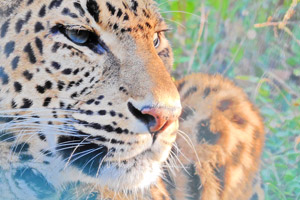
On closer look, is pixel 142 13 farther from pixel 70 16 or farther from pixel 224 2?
pixel 224 2

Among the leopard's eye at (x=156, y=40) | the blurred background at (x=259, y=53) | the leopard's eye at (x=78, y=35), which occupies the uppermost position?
the leopard's eye at (x=78, y=35)

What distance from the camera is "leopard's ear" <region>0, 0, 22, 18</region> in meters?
1.64

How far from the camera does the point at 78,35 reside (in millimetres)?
1660

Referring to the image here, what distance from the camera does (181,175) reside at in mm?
2111

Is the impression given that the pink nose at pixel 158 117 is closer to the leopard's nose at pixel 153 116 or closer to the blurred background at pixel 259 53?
the leopard's nose at pixel 153 116

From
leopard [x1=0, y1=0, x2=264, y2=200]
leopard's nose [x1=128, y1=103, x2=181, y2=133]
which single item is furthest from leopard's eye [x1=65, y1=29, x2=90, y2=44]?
leopard's nose [x1=128, y1=103, x2=181, y2=133]

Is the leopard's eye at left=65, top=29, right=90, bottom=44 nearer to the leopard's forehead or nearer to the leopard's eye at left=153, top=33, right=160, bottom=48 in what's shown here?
the leopard's forehead

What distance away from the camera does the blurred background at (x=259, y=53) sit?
8.36ft

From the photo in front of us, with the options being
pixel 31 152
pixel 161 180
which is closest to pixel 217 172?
pixel 161 180

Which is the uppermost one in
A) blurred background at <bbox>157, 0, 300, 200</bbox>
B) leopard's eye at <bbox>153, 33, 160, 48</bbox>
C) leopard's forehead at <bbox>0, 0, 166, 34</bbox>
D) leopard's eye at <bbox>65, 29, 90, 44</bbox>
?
leopard's forehead at <bbox>0, 0, 166, 34</bbox>

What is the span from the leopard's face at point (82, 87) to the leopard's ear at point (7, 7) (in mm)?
14

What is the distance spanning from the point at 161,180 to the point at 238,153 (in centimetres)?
44

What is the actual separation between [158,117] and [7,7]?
24.4 inches

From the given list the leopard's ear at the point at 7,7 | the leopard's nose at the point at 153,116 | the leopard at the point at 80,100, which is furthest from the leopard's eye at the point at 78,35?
the leopard's nose at the point at 153,116
